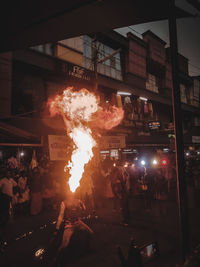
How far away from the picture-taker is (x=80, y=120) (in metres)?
11.6

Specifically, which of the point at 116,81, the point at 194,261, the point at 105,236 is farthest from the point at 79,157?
the point at 116,81

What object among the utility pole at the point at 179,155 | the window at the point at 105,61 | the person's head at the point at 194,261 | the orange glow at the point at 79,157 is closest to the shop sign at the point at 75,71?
the window at the point at 105,61

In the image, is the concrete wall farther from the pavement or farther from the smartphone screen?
the smartphone screen

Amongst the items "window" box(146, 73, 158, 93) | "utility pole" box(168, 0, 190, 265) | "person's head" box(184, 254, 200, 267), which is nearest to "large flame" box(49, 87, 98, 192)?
"utility pole" box(168, 0, 190, 265)

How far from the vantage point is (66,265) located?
15.7ft

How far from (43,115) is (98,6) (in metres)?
10.8

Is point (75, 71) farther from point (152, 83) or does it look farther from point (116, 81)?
point (152, 83)

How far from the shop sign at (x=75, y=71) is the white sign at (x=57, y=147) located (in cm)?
704

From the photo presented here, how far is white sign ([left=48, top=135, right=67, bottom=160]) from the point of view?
8.94 meters

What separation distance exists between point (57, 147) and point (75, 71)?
770 centimetres

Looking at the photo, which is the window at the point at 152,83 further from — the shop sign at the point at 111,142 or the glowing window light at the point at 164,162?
the shop sign at the point at 111,142

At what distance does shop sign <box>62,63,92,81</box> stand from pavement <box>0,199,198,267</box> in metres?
9.69

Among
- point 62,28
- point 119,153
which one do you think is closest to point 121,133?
point 119,153

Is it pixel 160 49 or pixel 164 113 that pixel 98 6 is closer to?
pixel 160 49
